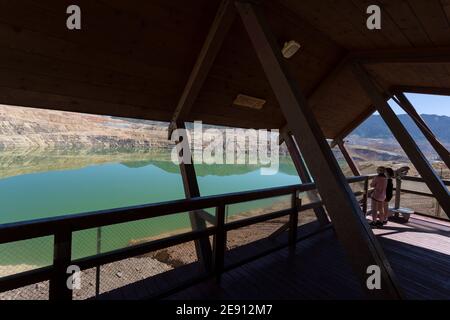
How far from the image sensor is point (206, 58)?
3.19 m

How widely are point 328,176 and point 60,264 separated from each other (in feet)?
6.61

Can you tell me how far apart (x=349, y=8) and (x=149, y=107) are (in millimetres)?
2617

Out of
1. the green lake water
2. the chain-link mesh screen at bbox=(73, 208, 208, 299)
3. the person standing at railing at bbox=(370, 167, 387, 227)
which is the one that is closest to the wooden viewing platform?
the chain-link mesh screen at bbox=(73, 208, 208, 299)

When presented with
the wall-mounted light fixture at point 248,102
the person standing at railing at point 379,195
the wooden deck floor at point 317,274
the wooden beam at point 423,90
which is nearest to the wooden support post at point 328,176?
the wooden deck floor at point 317,274

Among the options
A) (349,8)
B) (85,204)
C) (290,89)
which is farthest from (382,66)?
(85,204)

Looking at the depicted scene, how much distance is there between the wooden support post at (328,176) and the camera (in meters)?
1.77

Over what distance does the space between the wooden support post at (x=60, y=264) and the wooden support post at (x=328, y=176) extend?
1848 millimetres

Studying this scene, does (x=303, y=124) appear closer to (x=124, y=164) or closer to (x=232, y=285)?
(x=232, y=285)

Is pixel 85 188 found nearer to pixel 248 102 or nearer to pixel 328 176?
pixel 248 102

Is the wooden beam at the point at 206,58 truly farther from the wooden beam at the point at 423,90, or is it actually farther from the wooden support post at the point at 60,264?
the wooden beam at the point at 423,90

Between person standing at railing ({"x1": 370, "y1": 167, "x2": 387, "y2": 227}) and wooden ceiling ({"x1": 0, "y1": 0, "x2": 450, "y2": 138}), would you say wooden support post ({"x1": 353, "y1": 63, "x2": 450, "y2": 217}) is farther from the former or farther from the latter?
person standing at railing ({"x1": 370, "y1": 167, "x2": 387, "y2": 227})

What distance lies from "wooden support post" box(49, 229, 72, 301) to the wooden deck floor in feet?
2.62

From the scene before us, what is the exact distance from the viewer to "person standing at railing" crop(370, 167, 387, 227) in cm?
530

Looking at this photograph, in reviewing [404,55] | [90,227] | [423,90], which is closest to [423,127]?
[423,90]
